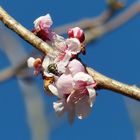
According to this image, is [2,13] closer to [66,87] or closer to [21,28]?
[21,28]

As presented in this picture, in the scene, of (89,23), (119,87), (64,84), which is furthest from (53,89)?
(89,23)

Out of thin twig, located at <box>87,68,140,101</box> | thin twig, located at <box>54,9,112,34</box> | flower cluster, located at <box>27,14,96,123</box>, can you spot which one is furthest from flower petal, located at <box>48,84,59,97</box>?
thin twig, located at <box>54,9,112,34</box>

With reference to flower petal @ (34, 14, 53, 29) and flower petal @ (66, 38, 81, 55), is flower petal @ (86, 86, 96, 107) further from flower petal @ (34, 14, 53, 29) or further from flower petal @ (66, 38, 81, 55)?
flower petal @ (34, 14, 53, 29)

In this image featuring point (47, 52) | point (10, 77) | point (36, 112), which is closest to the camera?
point (47, 52)

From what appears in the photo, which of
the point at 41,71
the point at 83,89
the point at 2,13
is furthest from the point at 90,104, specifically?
the point at 2,13

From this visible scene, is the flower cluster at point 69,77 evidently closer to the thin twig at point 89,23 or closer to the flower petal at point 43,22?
the flower petal at point 43,22

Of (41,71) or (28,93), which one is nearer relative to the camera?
(41,71)

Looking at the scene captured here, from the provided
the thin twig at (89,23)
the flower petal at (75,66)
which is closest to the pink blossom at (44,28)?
the flower petal at (75,66)
